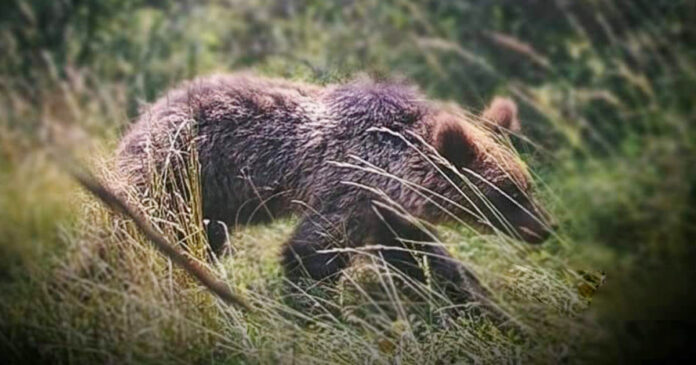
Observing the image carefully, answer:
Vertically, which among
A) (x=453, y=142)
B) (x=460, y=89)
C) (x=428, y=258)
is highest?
(x=453, y=142)

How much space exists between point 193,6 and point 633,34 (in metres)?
2.77

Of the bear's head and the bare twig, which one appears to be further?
the bare twig

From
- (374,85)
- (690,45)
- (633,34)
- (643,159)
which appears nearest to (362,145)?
(374,85)

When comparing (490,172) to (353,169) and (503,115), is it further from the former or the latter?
(353,169)

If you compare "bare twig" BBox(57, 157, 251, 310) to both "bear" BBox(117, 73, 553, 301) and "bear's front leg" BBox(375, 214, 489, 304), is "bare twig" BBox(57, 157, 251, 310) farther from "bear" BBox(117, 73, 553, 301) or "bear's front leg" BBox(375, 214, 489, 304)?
"bear's front leg" BBox(375, 214, 489, 304)

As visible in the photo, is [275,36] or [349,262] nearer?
[349,262]

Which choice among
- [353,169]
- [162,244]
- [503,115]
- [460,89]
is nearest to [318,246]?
[353,169]

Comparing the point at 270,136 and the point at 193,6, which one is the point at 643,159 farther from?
the point at 193,6

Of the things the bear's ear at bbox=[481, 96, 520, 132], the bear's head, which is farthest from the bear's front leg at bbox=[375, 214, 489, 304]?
the bear's ear at bbox=[481, 96, 520, 132]

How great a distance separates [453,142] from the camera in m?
2.04

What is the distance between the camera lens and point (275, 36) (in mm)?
5059

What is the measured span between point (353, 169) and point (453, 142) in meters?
0.23

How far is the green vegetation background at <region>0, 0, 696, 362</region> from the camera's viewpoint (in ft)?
7.71

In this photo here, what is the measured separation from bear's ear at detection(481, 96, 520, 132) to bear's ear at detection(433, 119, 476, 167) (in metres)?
0.11
